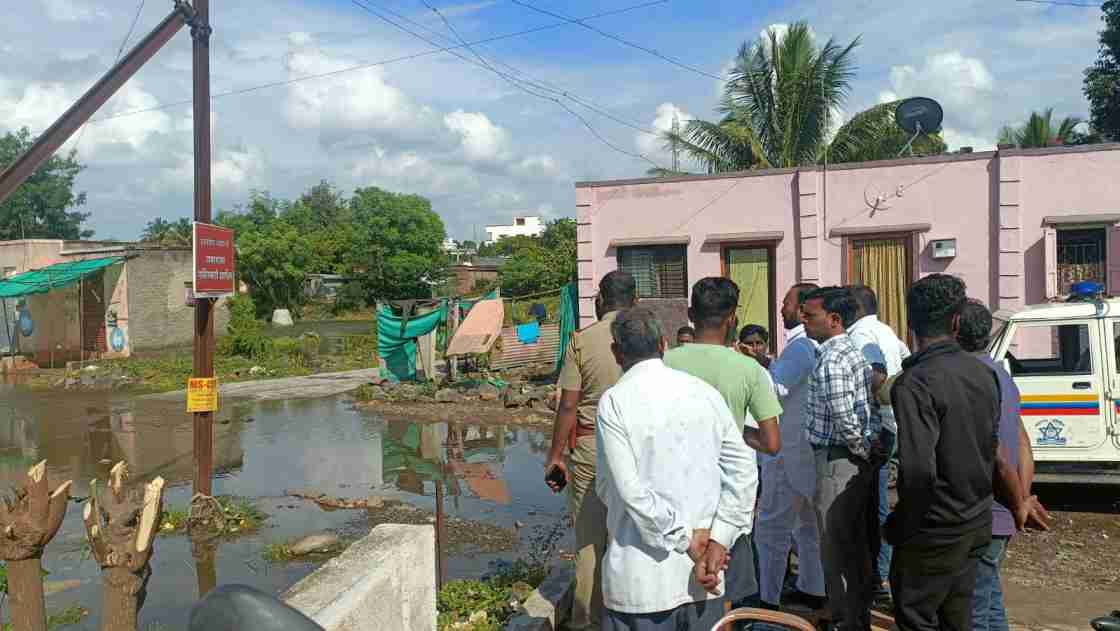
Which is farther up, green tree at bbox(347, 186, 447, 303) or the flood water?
green tree at bbox(347, 186, 447, 303)

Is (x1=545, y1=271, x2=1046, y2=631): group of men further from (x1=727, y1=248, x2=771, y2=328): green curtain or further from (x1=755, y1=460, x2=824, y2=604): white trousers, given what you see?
(x1=727, y1=248, x2=771, y2=328): green curtain

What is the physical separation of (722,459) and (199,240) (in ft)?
19.4

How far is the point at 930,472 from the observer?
330 centimetres

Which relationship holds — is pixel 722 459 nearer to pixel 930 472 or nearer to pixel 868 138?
pixel 930 472

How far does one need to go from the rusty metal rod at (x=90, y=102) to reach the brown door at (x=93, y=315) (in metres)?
21.0

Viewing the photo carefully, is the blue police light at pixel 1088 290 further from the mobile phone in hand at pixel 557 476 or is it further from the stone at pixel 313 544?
the stone at pixel 313 544

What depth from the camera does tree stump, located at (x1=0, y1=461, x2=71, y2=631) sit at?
3.50m

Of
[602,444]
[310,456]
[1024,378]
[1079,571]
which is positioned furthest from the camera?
[310,456]

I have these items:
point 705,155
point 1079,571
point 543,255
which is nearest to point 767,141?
point 705,155

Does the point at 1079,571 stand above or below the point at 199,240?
below

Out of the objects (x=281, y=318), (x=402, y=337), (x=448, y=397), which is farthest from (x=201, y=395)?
(x=281, y=318)

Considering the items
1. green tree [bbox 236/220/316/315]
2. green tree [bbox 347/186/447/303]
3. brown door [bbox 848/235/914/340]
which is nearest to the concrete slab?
brown door [bbox 848/235/914/340]

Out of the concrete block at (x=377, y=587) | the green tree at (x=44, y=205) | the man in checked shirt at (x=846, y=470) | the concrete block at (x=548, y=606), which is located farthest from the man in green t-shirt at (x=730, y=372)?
the green tree at (x=44, y=205)

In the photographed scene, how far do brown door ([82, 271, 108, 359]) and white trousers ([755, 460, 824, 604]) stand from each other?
25681 millimetres
